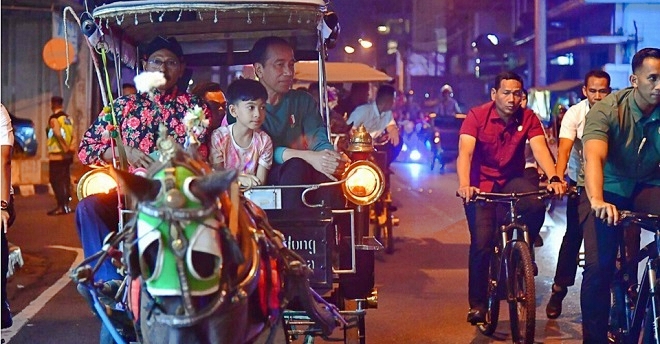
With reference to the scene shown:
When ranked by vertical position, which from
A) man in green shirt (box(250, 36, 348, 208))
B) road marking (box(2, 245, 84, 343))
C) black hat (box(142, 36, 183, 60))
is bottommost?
road marking (box(2, 245, 84, 343))

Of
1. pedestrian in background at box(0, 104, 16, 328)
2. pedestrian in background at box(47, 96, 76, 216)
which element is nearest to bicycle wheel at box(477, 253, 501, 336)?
pedestrian in background at box(0, 104, 16, 328)

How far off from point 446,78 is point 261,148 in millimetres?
53343

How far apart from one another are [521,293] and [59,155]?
1127 centimetres

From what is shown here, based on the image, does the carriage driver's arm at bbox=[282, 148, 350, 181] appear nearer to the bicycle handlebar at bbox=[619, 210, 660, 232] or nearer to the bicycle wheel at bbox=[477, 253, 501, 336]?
the bicycle handlebar at bbox=[619, 210, 660, 232]

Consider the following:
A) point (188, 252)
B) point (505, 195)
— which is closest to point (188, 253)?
point (188, 252)

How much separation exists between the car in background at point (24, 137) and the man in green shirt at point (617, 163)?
14.1 meters

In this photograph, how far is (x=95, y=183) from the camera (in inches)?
238

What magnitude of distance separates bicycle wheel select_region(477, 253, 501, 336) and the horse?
3711mm

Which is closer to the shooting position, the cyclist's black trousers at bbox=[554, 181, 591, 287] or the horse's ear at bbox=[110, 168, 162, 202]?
the horse's ear at bbox=[110, 168, 162, 202]

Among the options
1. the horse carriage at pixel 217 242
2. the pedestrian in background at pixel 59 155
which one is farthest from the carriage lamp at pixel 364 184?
the pedestrian in background at pixel 59 155

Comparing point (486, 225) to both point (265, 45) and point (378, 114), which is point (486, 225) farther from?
point (378, 114)

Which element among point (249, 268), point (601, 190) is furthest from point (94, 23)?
point (601, 190)

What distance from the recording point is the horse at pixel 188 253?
11.7 feet

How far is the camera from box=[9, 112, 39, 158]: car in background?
734 inches
